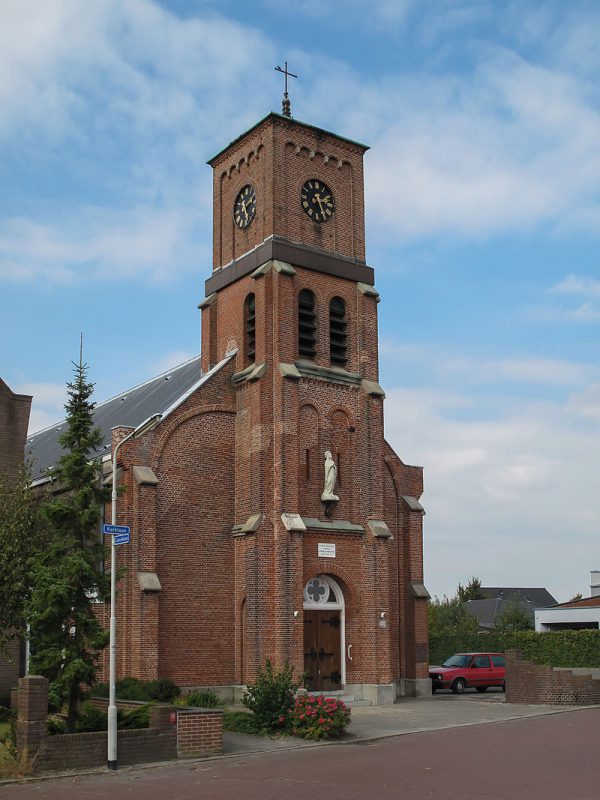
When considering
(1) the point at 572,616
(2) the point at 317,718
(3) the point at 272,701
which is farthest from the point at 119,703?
(1) the point at 572,616

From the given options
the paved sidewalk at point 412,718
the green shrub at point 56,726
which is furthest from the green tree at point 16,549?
the paved sidewalk at point 412,718

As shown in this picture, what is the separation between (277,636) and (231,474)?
18.2 ft

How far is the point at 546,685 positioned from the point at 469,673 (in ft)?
25.4

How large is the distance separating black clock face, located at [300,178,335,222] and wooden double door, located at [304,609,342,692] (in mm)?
13465

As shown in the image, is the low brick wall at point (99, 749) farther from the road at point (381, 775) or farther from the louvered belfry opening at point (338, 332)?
the louvered belfry opening at point (338, 332)

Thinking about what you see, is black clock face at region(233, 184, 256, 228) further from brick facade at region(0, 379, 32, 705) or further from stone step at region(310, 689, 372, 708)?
stone step at region(310, 689, 372, 708)

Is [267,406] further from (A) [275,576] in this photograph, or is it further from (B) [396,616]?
(B) [396,616]

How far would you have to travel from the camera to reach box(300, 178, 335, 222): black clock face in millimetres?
32812

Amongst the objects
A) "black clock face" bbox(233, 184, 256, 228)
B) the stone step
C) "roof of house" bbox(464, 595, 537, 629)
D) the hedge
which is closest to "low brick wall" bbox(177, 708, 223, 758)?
the stone step

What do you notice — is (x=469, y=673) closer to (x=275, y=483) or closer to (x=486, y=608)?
(x=275, y=483)

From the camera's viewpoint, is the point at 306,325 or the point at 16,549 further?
the point at 306,325

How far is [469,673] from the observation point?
36000 millimetres

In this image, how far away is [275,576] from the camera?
92.9ft

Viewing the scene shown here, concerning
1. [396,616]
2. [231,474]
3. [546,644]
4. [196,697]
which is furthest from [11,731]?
[546,644]
